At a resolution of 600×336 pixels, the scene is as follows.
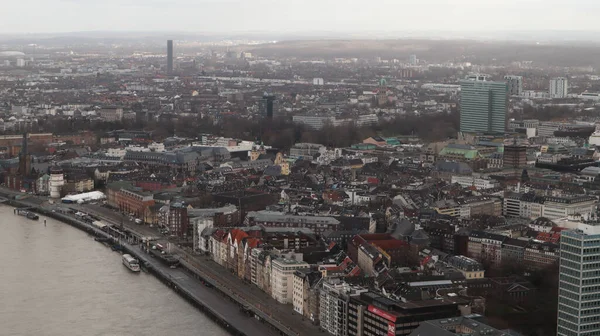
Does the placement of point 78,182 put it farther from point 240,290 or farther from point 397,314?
point 397,314

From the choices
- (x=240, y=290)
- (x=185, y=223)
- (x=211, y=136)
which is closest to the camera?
(x=240, y=290)

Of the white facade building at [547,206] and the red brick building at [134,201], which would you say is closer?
the white facade building at [547,206]

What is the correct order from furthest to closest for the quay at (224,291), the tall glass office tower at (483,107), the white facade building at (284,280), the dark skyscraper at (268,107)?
the dark skyscraper at (268,107)
the tall glass office tower at (483,107)
the white facade building at (284,280)
the quay at (224,291)

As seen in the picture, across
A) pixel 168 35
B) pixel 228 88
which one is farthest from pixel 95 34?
pixel 228 88

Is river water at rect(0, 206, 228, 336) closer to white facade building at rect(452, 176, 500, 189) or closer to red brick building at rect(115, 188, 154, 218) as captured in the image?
red brick building at rect(115, 188, 154, 218)

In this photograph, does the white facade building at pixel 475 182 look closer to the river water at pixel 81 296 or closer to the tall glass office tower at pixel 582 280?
the river water at pixel 81 296

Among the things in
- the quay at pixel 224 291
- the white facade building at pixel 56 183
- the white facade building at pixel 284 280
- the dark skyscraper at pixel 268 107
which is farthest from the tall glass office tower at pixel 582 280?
the dark skyscraper at pixel 268 107
